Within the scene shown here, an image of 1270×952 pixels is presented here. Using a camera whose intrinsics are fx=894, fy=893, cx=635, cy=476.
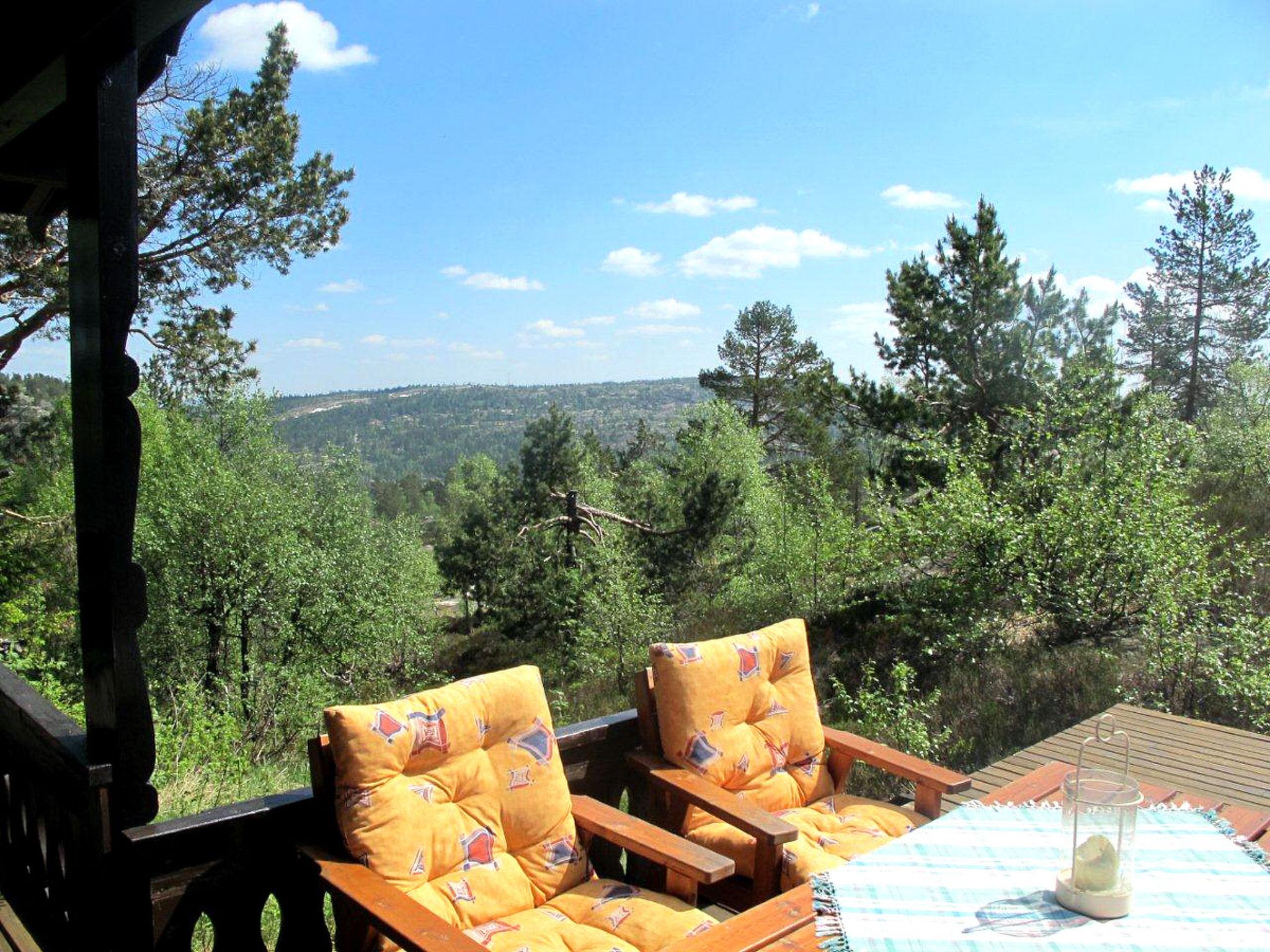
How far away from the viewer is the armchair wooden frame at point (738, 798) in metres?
2.17

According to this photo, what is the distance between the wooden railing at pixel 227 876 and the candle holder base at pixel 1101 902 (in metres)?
1.47

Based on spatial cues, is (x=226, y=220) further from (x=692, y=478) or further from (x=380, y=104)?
(x=692, y=478)

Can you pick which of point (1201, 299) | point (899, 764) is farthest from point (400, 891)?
point (1201, 299)

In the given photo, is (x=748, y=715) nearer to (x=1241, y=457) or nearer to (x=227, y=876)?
(x=227, y=876)

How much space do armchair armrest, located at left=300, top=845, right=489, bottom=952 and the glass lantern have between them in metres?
1.00

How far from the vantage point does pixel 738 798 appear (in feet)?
7.51

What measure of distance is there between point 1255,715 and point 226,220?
9.12 meters

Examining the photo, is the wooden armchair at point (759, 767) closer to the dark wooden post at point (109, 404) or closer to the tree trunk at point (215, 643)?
the dark wooden post at point (109, 404)

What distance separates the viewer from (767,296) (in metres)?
23.9

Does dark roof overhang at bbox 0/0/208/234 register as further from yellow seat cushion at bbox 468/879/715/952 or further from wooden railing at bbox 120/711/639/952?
yellow seat cushion at bbox 468/879/715/952

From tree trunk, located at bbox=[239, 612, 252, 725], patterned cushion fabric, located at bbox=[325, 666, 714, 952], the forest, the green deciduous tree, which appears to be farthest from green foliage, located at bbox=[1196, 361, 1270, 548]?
tree trunk, located at bbox=[239, 612, 252, 725]

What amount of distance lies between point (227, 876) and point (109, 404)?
98cm

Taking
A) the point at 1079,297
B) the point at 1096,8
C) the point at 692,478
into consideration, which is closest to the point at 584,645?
the point at 692,478

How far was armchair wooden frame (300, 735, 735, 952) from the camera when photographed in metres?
1.59
